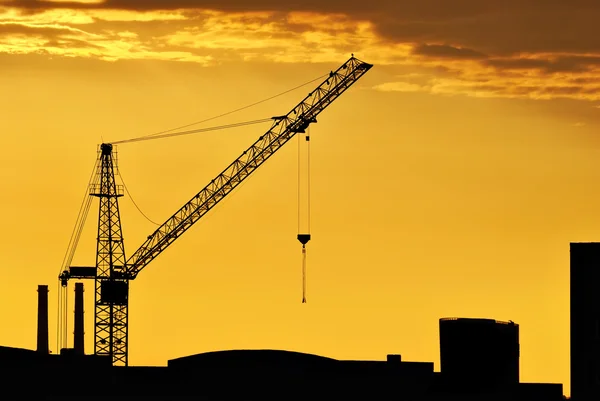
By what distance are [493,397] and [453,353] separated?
6.93 m

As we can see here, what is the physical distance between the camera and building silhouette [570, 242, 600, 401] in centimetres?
18925

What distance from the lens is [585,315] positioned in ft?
627

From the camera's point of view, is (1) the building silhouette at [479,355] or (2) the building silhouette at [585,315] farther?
(1) the building silhouette at [479,355]

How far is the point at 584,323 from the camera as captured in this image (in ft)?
628

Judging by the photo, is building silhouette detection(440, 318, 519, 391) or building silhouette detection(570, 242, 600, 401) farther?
building silhouette detection(440, 318, 519, 391)

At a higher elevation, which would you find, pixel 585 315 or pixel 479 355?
pixel 585 315

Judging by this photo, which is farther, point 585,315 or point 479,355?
point 479,355

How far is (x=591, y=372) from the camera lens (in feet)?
621

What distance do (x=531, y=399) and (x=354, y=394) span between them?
19483 millimetres

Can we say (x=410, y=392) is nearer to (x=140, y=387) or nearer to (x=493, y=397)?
(x=493, y=397)

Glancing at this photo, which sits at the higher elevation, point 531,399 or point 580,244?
point 580,244

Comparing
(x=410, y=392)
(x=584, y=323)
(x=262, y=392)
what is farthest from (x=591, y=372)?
(x=262, y=392)

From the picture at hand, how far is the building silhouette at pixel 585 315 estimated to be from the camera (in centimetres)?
18925

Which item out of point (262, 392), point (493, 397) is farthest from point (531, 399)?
point (262, 392)
